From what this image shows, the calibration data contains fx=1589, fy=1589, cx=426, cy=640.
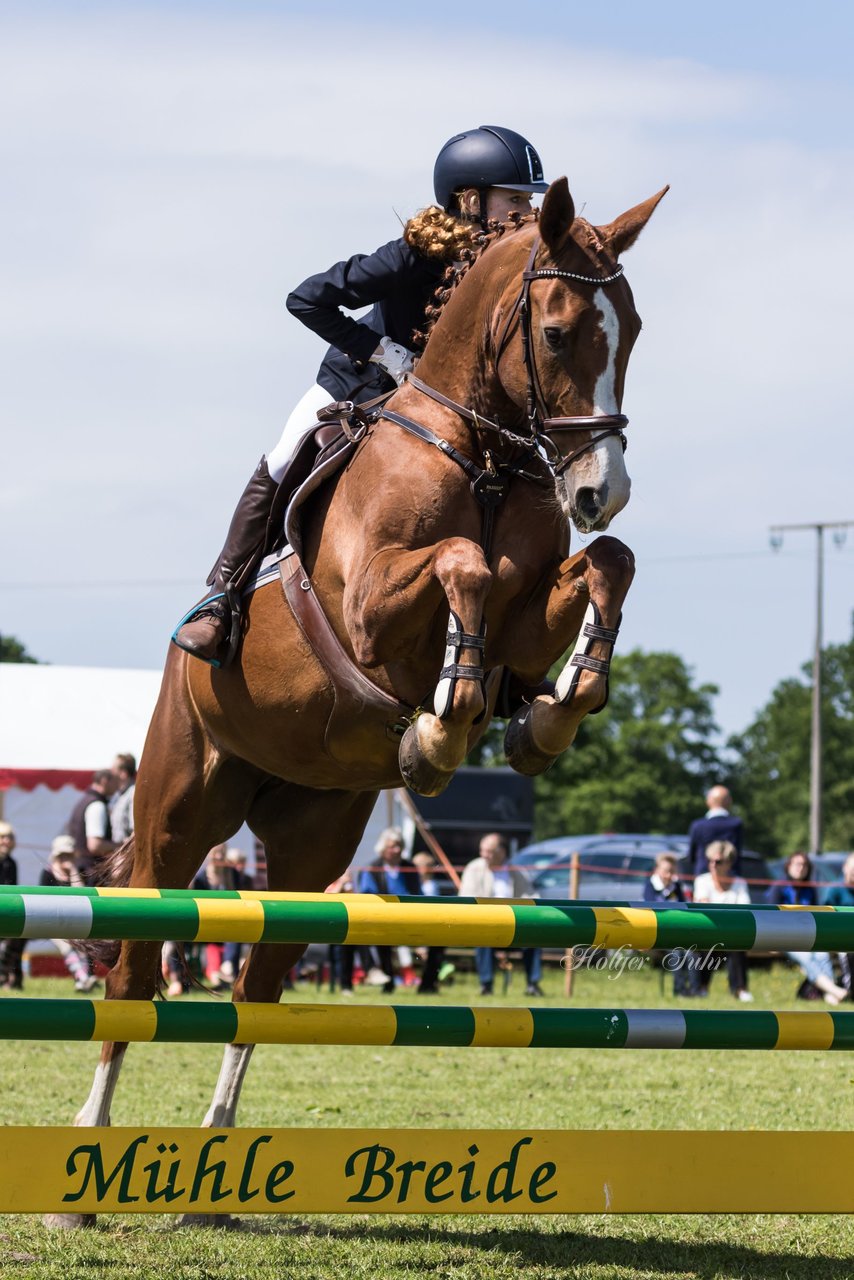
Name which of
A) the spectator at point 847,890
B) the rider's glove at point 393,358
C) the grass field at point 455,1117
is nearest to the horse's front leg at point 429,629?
the rider's glove at point 393,358

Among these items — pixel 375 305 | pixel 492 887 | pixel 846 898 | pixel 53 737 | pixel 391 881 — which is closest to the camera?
pixel 375 305

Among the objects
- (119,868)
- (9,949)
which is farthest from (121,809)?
(119,868)

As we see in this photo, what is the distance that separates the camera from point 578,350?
4.34m

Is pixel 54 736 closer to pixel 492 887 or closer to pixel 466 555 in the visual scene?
pixel 492 887

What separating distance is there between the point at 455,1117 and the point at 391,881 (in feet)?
26.1

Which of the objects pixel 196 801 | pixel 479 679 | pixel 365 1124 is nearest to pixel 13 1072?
pixel 365 1124

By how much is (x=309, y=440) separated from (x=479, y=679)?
4.77 feet

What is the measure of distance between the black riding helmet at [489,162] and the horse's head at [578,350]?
58 centimetres

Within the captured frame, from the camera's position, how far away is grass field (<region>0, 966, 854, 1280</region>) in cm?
467

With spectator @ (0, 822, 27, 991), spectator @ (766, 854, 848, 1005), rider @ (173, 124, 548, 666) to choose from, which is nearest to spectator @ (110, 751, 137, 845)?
spectator @ (0, 822, 27, 991)

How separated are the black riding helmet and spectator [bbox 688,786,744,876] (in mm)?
11333

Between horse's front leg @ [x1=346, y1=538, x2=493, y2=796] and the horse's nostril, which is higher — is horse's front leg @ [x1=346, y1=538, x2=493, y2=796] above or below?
below

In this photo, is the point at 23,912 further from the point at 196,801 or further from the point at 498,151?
the point at 498,151

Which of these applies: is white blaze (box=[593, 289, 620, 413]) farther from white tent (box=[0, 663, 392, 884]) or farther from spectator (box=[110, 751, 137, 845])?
white tent (box=[0, 663, 392, 884])
